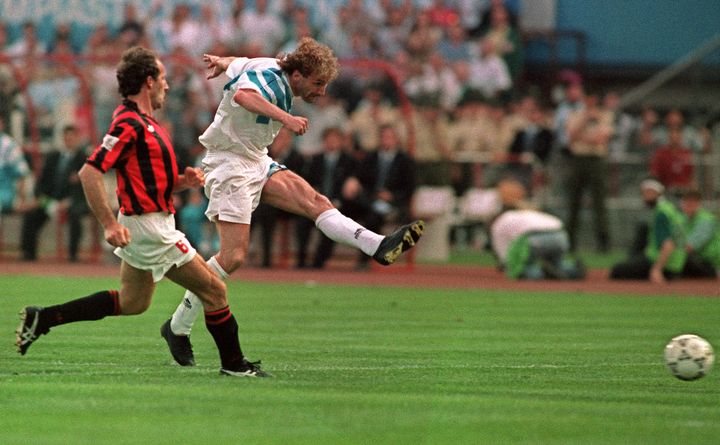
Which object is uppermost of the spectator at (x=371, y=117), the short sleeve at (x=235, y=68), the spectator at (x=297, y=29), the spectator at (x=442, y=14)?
the spectator at (x=442, y=14)

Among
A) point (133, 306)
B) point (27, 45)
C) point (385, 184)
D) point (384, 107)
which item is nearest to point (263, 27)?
point (384, 107)

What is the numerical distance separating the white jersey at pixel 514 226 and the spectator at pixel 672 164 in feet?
19.6

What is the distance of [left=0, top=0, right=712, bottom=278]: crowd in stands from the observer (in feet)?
76.8

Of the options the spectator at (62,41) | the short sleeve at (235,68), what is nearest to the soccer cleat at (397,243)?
the short sleeve at (235,68)

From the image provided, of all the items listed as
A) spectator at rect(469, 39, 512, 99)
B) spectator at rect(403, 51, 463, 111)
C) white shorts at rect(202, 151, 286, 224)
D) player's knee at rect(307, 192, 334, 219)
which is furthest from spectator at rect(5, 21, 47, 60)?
player's knee at rect(307, 192, 334, 219)

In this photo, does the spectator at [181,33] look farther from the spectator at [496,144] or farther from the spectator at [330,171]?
the spectator at [496,144]

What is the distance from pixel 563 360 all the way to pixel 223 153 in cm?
282

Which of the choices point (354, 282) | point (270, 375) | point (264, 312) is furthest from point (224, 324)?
point (354, 282)

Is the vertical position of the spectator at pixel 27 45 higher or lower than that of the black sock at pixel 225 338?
higher

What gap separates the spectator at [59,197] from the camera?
23.7 meters

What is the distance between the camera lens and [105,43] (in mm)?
26250

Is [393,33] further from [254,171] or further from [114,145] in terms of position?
[114,145]

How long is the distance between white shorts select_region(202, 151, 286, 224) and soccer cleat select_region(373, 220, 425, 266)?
984 millimetres

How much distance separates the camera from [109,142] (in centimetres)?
859
